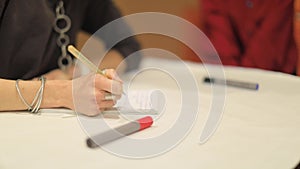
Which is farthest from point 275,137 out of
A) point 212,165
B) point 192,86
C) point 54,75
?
point 54,75

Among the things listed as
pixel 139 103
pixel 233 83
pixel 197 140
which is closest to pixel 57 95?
pixel 139 103

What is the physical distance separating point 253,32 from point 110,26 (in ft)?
1.48

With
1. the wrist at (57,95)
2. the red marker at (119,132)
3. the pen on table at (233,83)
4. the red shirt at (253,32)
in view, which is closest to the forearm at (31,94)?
the wrist at (57,95)

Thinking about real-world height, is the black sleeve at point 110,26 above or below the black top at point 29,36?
below

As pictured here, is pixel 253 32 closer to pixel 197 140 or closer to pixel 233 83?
pixel 233 83

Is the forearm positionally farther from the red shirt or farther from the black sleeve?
the red shirt

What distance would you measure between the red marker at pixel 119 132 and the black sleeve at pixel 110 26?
0.42 m

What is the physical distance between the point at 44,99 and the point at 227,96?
Answer: 367 mm

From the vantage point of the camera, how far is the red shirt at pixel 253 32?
4.11 feet

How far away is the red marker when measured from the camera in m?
0.66

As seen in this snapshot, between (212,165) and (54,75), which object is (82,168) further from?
(54,75)

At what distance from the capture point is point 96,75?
773 millimetres

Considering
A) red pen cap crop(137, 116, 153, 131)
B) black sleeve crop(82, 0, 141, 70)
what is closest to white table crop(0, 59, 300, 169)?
red pen cap crop(137, 116, 153, 131)

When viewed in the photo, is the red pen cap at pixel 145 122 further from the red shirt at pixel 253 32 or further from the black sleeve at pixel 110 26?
the red shirt at pixel 253 32
